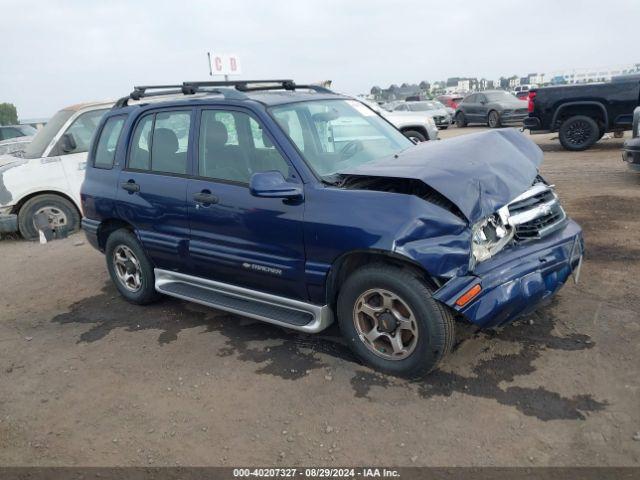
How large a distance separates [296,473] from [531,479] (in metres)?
1.16

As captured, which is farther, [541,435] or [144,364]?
[144,364]

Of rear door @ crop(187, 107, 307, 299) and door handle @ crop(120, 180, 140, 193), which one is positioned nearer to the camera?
rear door @ crop(187, 107, 307, 299)

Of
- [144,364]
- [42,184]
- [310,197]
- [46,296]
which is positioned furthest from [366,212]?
[42,184]

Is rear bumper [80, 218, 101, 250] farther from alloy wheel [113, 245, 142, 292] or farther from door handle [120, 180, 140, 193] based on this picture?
door handle [120, 180, 140, 193]

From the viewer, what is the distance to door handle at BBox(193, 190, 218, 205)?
3996mm

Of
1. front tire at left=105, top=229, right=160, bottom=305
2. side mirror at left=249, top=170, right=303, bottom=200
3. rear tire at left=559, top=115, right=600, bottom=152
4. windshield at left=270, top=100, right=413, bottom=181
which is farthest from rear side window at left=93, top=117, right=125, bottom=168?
rear tire at left=559, top=115, right=600, bottom=152

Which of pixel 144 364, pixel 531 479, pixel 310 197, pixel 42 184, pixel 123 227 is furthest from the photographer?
pixel 42 184

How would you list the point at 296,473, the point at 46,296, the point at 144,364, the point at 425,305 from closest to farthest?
the point at 296,473 < the point at 425,305 < the point at 144,364 < the point at 46,296

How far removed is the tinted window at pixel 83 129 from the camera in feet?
26.7

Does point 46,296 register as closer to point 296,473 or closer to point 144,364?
point 144,364

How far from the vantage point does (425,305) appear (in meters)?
3.15

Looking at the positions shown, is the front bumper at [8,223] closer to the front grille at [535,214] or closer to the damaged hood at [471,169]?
the damaged hood at [471,169]

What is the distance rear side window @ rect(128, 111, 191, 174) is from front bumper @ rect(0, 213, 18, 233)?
4398 millimetres

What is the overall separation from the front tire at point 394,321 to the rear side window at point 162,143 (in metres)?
1.86
